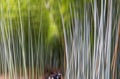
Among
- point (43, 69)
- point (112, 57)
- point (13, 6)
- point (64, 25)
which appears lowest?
point (43, 69)

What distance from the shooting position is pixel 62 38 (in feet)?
4.57

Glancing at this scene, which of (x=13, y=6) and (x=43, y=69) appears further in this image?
(x=43, y=69)

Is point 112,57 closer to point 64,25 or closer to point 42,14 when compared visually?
point 64,25

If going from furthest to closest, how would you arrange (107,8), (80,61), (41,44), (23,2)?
(41,44) → (23,2) → (80,61) → (107,8)

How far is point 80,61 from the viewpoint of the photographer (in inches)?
49.8

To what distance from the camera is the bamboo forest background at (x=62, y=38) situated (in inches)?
Answer: 46.3

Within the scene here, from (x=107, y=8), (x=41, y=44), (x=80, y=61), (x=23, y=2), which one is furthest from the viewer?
(x=41, y=44)

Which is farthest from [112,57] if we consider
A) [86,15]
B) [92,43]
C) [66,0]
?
[66,0]

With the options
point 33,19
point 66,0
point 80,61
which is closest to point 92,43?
point 80,61

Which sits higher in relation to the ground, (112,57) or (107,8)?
(107,8)

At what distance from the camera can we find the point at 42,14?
1.40 meters

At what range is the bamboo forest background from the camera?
1175 millimetres

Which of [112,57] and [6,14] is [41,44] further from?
[112,57]

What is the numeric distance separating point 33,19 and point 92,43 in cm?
36
